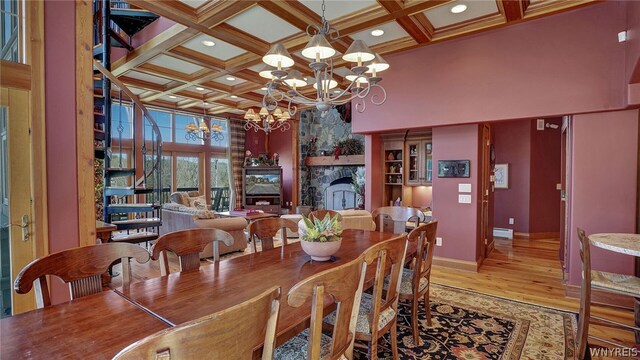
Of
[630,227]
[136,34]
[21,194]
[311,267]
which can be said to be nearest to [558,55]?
[630,227]

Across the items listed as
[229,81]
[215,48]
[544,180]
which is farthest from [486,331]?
[229,81]

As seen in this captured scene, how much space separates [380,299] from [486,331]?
1611 mm

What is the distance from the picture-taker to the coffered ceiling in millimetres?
3355

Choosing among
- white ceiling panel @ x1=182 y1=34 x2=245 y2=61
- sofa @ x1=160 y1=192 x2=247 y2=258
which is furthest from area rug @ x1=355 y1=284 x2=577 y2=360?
white ceiling panel @ x1=182 y1=34 x2=245 y2=61

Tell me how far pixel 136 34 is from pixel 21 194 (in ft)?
12.6

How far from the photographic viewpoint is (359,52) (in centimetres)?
240

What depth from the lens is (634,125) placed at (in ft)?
10.2

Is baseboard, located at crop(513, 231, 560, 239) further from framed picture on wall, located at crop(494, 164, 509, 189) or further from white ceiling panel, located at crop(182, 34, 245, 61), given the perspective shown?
white ceiling panel, located at crop(182, 34, 245, 61)

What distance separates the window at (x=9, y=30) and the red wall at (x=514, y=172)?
7261mm

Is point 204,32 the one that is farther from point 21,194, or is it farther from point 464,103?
→ point 464,103

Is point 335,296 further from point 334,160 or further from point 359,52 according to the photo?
point 334,160

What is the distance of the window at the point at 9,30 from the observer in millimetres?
2066

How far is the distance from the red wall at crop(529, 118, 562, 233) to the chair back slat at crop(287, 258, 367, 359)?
22.3 ft

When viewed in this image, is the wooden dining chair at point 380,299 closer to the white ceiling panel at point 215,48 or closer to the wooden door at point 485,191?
the wooden door at point 485,191
